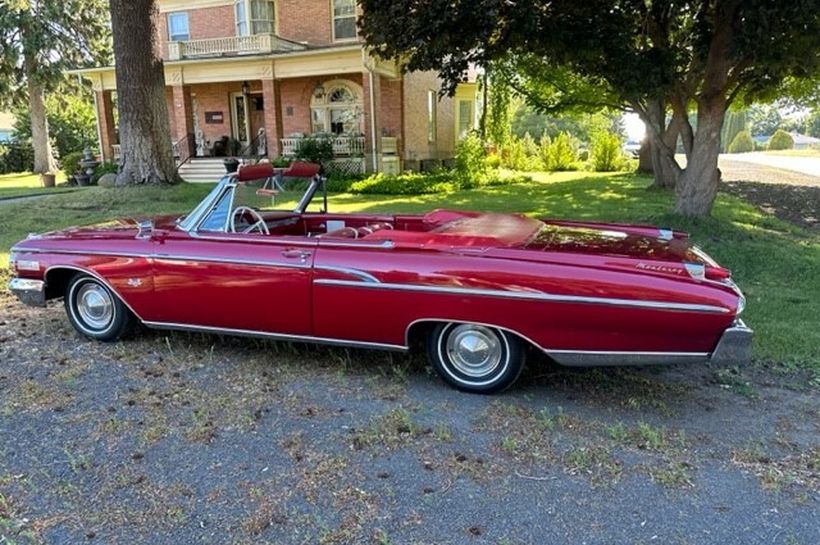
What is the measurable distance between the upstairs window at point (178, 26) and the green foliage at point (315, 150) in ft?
27.5

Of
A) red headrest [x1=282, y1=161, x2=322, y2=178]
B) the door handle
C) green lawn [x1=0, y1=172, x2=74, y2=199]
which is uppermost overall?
red headrest [x1=282, y1=161, x2=322, y2=178]

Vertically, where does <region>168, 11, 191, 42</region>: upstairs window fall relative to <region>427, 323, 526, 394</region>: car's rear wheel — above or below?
above

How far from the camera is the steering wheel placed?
4.61m

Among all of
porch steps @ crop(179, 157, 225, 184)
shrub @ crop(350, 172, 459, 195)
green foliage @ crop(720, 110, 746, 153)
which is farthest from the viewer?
green foliage @ crop(720, 110, 746, 153)

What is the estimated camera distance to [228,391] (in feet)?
13.3

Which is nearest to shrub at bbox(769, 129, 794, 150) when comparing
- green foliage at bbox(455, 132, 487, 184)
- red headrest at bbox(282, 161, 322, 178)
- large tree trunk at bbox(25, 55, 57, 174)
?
green foliage at bbox(455, 132, 487, 184)

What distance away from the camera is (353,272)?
3936mm

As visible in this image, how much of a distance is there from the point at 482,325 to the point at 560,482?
1.03 meters

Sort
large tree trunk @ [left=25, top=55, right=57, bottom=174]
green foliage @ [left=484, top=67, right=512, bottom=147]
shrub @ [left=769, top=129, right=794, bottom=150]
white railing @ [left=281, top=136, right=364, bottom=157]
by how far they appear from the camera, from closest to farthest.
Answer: white railing @ [left=281, top=136, right=364, bottom=157]
green foliage @ [left=484, top=67, right=512, bottom=147]
large tree trunk @ [left=25, top=55, right=57, bottom=174]
shrub @ [left=769, top=129, right=794, bottom=150]

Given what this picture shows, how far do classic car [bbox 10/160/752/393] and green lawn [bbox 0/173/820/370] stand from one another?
5.70 feet

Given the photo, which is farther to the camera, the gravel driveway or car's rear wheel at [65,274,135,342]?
car's rear wheel at [65,274,135,342]

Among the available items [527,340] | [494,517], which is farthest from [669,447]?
[494,517]

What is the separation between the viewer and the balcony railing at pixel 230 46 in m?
21.7

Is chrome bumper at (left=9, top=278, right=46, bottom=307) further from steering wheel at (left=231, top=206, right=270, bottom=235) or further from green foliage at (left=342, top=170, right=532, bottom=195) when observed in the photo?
green foliage at (left=342, top=170, right=532, bottom=195)
